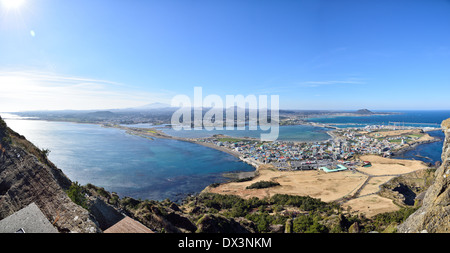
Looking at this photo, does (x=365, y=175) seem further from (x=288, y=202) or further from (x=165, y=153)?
Result: (x=165, y=153)

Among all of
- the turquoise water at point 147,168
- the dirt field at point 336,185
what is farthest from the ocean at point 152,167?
the dirt field at point 336,185

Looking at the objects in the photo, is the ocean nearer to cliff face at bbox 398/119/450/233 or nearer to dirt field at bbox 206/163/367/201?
dirt field at bbox 206/163/367/201

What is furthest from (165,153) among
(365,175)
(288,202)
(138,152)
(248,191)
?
(365,175)

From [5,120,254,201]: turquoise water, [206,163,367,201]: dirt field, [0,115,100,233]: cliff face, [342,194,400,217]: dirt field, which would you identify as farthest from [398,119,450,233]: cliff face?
[5,120,254,201]: turquoise water

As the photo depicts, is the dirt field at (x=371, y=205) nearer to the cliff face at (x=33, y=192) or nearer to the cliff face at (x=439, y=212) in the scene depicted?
the cliff face at (x=439, y=212)

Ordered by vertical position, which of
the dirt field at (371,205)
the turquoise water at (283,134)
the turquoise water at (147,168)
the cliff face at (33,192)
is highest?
the cliff face at (33,192)

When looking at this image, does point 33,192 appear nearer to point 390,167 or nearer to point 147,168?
point 147,168

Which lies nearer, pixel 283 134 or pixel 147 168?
pixel 147 168

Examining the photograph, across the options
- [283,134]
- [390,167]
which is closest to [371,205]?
[390,167]
